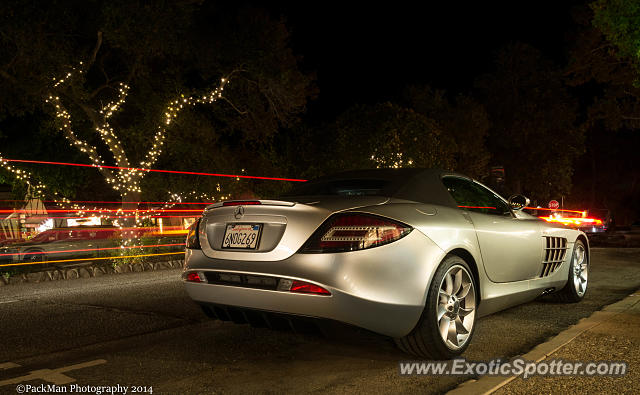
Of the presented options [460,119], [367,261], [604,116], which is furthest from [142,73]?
[460,119]

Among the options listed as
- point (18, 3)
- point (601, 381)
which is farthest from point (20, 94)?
point (601, 381)

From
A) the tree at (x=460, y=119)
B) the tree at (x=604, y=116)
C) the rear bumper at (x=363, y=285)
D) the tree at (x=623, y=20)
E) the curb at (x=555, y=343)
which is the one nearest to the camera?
the curb at (x=555, y=343)

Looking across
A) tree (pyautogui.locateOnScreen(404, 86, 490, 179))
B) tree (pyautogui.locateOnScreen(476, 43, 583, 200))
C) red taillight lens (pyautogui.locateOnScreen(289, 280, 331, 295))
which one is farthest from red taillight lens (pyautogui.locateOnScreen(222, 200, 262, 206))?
tree (pyautogui.locateOnScreen(476, 43, 583, 200))

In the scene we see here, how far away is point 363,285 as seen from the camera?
164 inches

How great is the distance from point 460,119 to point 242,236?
36414mm

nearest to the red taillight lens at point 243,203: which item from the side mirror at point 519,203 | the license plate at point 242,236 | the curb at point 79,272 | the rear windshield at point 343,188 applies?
the license plate at point 242,236

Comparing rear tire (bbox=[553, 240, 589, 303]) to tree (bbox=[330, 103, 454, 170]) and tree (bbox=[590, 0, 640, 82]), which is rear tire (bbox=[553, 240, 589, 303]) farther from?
tree (bbox=[330, 103, 454, 170])

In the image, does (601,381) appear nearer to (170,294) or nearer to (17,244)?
(170,294)

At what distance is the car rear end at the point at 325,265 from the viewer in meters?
4.17

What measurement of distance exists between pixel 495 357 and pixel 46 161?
1652 cm

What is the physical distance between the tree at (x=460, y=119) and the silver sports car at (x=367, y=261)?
34294 mm

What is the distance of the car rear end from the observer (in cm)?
417

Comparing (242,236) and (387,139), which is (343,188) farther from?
(387,139)

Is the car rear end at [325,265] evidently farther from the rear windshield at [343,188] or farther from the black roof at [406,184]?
the rear windshield at [343,188]
